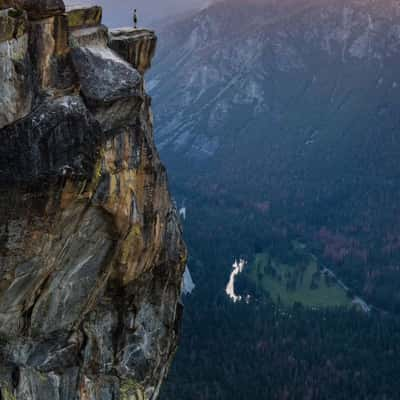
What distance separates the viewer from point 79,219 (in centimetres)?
2583

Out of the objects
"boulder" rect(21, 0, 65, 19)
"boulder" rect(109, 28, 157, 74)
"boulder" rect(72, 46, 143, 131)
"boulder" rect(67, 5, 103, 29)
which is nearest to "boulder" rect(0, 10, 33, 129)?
"boulder" rect(21, 0, 65, 19)

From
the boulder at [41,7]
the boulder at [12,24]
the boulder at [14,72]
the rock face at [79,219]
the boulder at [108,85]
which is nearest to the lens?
the boulder at [12,24]

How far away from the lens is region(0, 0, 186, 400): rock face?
22578mm

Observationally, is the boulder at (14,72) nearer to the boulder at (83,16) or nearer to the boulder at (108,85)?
the boulder at (108,85)

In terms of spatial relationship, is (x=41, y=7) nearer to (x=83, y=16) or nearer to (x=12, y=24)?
(x=12, y=24)

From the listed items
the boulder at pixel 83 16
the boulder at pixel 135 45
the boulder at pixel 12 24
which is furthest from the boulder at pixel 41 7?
the boulder at pixel 135 45

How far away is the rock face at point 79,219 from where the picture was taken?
22578 mm

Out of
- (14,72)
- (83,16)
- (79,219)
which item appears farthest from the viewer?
(83,16)

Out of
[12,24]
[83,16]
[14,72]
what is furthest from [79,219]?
[83,16]

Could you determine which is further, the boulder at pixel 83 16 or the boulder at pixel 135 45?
the boulder at pixel 135 45

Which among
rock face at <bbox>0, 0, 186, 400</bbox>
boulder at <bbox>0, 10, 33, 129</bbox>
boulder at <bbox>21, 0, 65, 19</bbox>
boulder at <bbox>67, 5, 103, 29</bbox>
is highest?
boulder at <bbox>21, 0, 65, 19</bbox>

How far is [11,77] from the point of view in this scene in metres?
21.7

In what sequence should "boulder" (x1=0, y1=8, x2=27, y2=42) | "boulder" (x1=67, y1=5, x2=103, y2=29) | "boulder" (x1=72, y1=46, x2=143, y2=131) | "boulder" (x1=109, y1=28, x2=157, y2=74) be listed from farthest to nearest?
"boulder" (x1=109, y1=28, x2=157, y2=74)
"boulder" (x1=67, y1=5, x2=103, y2=29)
"boulder" (x1=72, y1=46, x2=143, y2=131)
"boulder" (x1=0, y1=8, x2=27, y2=42)

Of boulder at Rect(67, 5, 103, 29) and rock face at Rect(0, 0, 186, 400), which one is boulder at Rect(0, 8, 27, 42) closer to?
rock face at Rect(0, 0, 186, 400)
